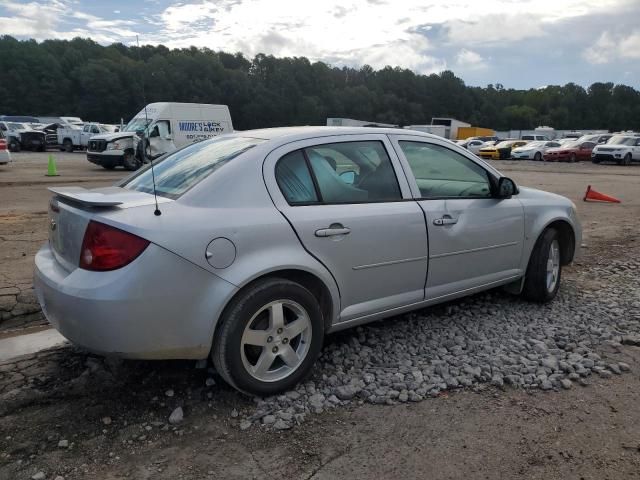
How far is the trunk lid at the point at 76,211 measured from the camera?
2.85 m

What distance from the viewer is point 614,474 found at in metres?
2.45

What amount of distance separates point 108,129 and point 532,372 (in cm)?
3265

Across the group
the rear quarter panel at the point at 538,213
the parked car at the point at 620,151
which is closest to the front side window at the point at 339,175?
the rear quarter panel at the point at 538,213

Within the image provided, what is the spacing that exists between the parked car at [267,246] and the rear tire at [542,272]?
24.4 inches

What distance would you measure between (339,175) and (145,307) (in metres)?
1.58

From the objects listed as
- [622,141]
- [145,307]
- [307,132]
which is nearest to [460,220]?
[307,132]

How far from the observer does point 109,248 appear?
2668mm

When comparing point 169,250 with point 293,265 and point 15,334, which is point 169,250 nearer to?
point 293,265

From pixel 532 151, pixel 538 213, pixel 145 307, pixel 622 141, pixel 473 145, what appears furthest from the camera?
pixel 473 145

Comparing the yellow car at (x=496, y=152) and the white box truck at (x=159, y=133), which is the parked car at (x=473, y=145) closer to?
the yellow car at (x=496, y=152)

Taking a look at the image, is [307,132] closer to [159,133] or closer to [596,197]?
[596,197]

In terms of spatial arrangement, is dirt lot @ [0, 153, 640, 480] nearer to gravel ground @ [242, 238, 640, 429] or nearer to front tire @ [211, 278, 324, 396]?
gravel ground @ [242, 238, 640, 429]

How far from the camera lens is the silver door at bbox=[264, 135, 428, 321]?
316 centimetres

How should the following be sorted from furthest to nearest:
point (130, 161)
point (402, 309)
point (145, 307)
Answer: point (130, 161) < point (402, 309) < point (145, 307)
